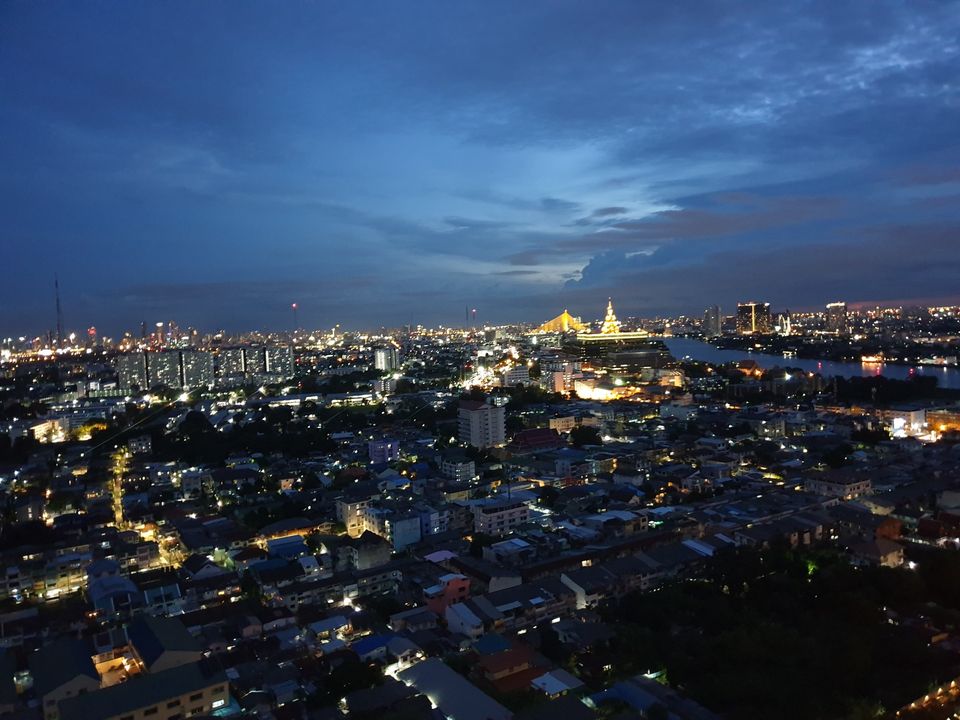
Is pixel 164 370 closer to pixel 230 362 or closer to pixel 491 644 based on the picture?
pixel 230 362

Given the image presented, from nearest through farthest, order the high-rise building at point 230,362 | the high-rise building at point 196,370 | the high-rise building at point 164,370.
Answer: the high-rise building at point 164,370 < the high-rise building at point 196,370 < the high-rise building at point 230,362

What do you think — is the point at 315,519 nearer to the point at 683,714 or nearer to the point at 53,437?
the point at 683,714

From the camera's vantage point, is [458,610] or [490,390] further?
[490,390]

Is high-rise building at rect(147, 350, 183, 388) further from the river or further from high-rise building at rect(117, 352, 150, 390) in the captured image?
the river

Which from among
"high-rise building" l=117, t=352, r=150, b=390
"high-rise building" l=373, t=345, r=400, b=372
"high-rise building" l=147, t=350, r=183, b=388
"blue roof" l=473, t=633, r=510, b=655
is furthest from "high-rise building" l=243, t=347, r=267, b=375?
"blue roof" l=473, t=633, r=510, b=655

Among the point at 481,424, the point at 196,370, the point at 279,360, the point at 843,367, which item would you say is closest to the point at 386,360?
the point at 279,360

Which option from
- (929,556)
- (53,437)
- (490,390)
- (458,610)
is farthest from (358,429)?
(929,556)

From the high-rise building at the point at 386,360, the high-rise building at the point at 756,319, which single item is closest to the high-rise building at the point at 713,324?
the high-rise building at the point at 756,319

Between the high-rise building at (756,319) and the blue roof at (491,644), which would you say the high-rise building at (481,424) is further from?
the high-rise building at (756,319)
